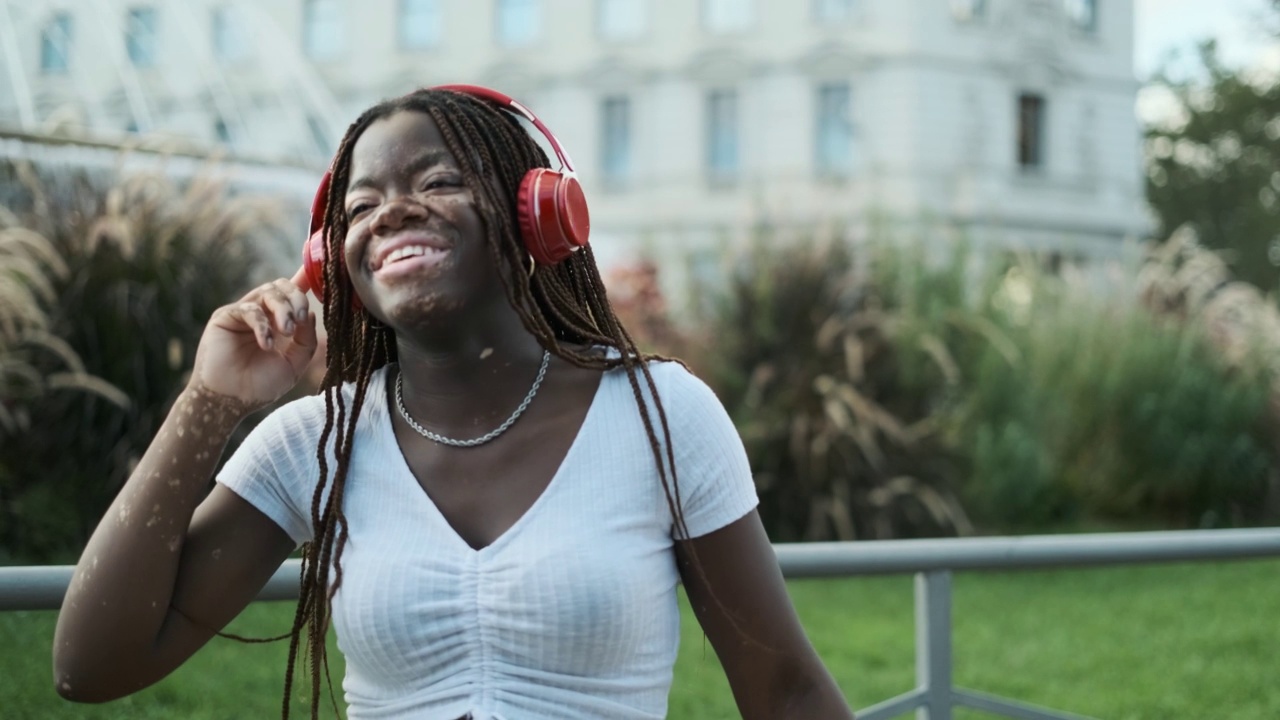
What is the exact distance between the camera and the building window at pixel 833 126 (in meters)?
30.7

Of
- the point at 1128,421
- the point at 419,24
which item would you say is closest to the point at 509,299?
the point at 1128,421

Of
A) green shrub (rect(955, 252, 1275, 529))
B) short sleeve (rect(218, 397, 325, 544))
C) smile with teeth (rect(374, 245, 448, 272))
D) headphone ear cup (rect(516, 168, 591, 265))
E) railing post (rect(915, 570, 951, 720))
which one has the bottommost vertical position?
green shrub (rect(955, 252, 1275, 529))

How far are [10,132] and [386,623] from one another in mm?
5779

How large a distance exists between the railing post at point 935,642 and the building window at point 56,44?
14536mm

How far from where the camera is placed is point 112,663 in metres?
1.53

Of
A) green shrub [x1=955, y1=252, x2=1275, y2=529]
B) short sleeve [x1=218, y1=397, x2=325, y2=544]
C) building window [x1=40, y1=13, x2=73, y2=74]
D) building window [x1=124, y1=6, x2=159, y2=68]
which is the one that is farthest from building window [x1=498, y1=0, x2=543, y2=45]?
short sleeve [x1=218, y1=397, x2=325, y2=544]

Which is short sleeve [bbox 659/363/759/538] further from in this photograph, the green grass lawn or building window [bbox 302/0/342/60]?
building window [bbox 302/0/342/60]

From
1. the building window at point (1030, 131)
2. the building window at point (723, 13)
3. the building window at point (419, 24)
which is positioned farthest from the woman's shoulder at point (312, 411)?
the building window at point (419, 24)

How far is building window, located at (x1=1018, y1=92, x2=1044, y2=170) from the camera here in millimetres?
31781

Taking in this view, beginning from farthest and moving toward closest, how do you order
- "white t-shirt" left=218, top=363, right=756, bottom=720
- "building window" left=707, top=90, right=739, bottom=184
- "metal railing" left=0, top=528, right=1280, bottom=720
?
"building window" left=707, top=90, right=739, bottom=184 < "metal railing" left=0, top=528, right=1280, bottom=720 < "white t-shirt" left=218, top=363, right=756, bottom=720

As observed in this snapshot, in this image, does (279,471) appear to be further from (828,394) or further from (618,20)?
(618,20)

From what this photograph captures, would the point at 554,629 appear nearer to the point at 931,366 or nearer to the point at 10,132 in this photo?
the point at 10,132

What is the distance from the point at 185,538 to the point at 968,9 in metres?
31.0

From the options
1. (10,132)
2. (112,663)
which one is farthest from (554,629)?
(10,132)
